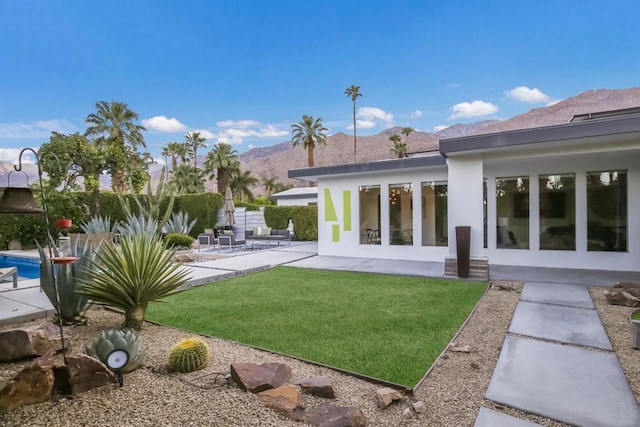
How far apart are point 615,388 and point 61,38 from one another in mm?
16544

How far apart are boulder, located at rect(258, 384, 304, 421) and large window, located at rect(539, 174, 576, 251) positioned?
9.64 metres

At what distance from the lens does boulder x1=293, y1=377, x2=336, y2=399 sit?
126 inches

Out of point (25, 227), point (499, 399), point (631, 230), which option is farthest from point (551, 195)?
point (25, 227)

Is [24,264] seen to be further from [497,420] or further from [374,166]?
[497,420]

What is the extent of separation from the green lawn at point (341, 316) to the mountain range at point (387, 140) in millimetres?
51886

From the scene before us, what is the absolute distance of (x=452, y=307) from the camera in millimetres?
6316

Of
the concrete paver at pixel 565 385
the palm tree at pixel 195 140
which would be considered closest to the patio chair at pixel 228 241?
the concrete paver at pixel 565 385

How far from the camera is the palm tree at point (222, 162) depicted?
38562mm

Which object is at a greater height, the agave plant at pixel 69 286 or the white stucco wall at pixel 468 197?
the white stucco wall at pixel 468 197

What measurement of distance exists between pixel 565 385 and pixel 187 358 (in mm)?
3665

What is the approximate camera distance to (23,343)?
383 cm

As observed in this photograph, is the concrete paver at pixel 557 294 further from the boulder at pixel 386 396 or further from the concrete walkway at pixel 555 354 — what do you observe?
the boulder at pixel 386 396

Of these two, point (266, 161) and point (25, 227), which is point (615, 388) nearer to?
point (25, 227)

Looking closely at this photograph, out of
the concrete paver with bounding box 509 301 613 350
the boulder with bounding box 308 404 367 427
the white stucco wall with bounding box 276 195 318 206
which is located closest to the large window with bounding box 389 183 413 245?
the concrete paver with bounding box 509 301 613 350
